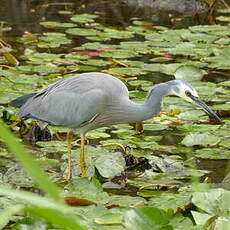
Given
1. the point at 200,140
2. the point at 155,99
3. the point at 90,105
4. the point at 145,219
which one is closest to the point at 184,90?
the point at 155,99

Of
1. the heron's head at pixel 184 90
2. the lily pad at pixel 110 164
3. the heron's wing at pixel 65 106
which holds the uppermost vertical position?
the heron's head at pixel 184 90

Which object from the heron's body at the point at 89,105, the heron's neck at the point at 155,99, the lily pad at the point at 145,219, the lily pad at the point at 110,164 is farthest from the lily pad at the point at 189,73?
the lily pad at the point at 145,219

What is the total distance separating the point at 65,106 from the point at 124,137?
74cm

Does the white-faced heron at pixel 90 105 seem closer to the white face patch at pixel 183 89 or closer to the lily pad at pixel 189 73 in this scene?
the white face patch at pixel 183 89

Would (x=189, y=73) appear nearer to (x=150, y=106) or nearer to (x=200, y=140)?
(x=200, y=140)

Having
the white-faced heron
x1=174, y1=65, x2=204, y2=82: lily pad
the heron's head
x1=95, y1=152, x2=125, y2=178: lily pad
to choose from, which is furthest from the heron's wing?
x1=174, y1=65, x2=204, y2=82: lily pad

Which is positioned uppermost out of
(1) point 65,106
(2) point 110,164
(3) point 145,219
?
(3) point 145,219

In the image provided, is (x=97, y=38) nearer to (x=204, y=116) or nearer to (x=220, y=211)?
(x=204, y=116)

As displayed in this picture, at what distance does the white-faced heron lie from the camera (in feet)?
14.9

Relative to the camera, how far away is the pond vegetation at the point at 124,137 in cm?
276

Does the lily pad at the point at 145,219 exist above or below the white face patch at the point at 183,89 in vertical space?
above

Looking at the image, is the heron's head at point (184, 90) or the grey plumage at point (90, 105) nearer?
the heron's head at point (184, 90)

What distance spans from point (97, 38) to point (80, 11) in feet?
5.45

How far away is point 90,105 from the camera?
459cm
